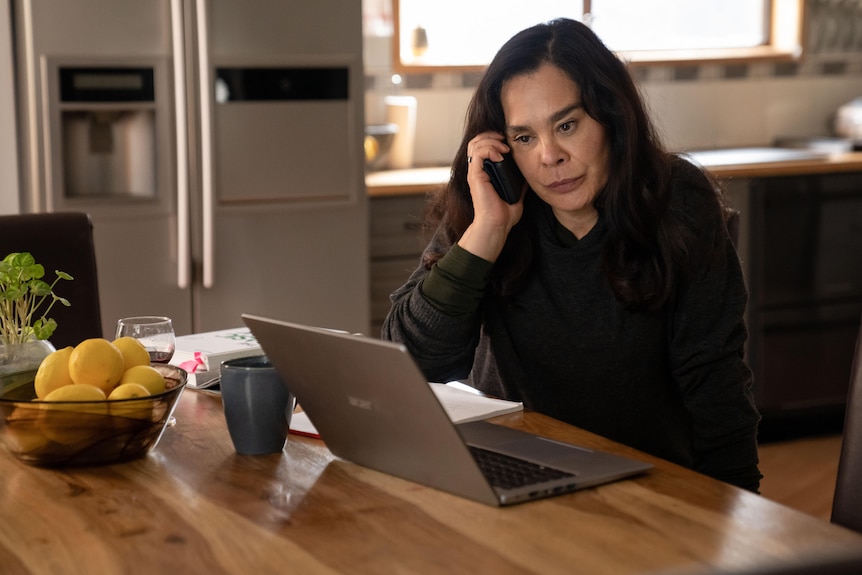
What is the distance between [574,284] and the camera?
180cm

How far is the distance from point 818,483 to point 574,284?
1.97 metres

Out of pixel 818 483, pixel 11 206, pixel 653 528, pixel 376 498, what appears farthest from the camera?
pixel 818 483

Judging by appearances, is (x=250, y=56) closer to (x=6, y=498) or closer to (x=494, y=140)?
(x=494, y=140)

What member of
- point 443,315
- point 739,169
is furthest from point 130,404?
point 739,169

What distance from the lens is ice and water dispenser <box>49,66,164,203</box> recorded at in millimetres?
3082

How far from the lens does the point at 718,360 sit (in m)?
1.70

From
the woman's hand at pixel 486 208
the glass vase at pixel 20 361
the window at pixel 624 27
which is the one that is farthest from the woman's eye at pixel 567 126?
the window at pixel 624 27

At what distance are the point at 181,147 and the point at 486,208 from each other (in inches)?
62.6

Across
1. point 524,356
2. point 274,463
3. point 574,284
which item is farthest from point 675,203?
point 274,463

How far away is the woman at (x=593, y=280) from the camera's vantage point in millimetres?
1714

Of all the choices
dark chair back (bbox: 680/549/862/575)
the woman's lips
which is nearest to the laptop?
dark chair back (bbox: 680/549/862/575)

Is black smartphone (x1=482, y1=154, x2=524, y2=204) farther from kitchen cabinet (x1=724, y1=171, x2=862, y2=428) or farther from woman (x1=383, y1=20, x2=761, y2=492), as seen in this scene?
kitchen cabinet (x1=724, y1=171, x2=862, y2=428)

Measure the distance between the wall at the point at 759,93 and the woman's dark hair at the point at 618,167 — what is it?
240 centimetres

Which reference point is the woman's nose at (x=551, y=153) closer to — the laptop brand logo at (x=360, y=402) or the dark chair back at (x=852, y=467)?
the dark chair back at (x=852, y=467)
